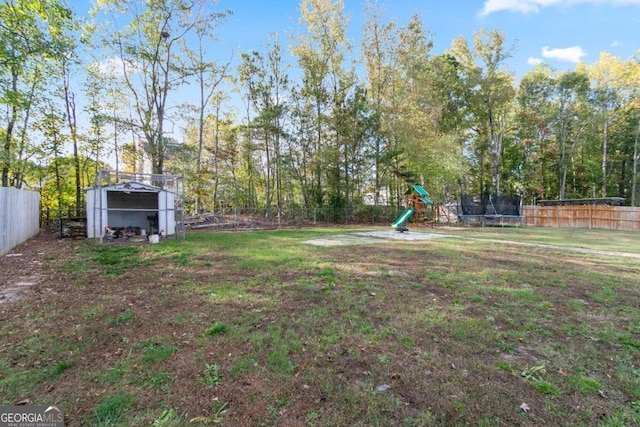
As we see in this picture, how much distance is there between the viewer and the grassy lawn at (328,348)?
70.7 inches

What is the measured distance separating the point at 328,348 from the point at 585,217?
906 inches

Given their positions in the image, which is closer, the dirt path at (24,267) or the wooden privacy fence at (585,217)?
the dirt path at (24,267)

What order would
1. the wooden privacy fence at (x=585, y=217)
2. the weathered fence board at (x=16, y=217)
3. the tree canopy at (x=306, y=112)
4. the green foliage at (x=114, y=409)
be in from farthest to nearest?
the wooden privacy fence at (x=585, y=217) → the tree canopy at (x=306, y=112) → the weathered fence board at (x=16, y=217) → the green foliage at (x=114, y=409)

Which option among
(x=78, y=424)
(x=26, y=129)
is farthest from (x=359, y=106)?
(x=78, y=424)

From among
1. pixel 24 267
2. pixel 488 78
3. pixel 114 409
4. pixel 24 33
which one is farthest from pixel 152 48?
pixel 488 78

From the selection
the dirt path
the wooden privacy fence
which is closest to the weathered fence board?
the dirt path

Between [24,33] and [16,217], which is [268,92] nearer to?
[24,33]

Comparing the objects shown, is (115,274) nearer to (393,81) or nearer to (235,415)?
(235,415)

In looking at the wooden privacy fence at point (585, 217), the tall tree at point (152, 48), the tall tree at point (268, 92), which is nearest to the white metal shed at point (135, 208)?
the tall tree at point (152, 48)

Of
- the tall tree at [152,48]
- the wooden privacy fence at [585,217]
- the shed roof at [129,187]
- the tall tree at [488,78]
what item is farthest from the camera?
the tall tree at [488,78]

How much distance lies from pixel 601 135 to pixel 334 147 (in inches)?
871

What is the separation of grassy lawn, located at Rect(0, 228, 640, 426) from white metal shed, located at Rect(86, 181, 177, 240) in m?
5.63

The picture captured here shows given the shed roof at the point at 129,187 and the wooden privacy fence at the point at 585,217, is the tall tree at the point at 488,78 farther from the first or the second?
the shed roof at the point at 129,187

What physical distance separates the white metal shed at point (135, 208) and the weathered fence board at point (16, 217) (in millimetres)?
1506
